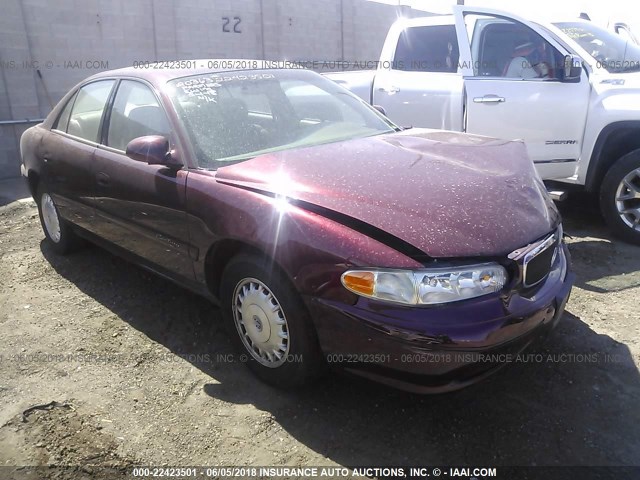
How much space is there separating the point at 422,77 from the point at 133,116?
3.05 meters

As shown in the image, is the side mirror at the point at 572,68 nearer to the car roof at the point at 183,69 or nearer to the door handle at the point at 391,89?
the door handle at the point at 391,89

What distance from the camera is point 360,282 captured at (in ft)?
7.46

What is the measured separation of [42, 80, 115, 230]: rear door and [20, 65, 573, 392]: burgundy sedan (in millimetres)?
32

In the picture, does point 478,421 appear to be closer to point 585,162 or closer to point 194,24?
point 585,162

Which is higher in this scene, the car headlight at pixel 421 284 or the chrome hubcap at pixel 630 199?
the car headlight at pixel 421 284

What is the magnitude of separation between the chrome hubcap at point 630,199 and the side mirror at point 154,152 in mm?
3697

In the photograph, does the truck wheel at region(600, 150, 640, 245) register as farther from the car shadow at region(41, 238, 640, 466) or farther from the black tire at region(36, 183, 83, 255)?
the black tire at region(36, 183, 83, 255)

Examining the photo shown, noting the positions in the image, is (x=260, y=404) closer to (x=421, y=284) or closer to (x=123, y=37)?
(x=421, y=284)

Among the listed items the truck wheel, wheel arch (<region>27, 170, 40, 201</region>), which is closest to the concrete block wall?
wheel arch (<region>27, 170, 40, 201</region>)

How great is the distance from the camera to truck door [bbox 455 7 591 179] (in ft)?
15.8

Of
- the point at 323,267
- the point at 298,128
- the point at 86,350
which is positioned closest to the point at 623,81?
the point at 298,128

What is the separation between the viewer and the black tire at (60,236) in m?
4.67

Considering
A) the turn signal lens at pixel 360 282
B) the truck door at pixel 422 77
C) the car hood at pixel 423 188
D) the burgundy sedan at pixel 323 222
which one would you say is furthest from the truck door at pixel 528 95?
the turn signal lens at pixel 360 282

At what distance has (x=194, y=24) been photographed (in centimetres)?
1102
